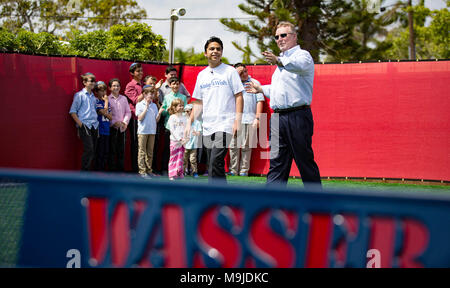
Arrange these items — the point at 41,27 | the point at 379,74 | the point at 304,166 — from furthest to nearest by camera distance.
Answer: the point at 41,27 → the point at 379,74 → the point at 304,166

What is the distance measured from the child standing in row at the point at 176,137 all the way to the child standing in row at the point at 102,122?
1.12 metres

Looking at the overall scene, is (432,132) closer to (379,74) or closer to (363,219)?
(379,74)

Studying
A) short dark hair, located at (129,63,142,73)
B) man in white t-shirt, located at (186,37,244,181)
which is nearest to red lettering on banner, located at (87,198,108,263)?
man in white t-shirt, located at (186,37,244,181)

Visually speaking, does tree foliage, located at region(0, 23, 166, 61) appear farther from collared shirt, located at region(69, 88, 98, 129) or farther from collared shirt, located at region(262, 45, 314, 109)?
collared shirt, located at region(262, 45, 314, 109)

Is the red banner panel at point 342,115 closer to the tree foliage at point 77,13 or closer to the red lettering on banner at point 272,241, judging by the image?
the red lettering on banner at point 272,241

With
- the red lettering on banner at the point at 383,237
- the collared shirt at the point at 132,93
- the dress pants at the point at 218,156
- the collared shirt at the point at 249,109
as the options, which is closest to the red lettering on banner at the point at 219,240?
the red lettering on banner at the point at 383,237

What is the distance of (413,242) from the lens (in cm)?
148

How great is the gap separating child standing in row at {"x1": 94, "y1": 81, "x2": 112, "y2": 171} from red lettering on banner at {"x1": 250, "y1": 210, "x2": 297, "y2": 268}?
840 centimetres

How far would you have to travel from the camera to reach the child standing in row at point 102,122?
9742 millimetres

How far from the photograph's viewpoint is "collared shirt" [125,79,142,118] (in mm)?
10422

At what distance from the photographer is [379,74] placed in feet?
33.2

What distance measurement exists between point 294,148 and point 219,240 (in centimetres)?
364
